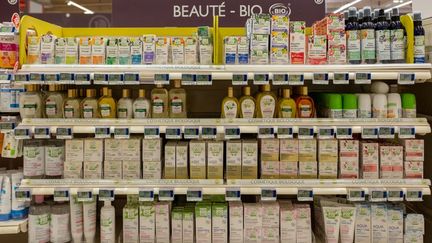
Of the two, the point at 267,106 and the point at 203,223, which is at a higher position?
the point at 267,106

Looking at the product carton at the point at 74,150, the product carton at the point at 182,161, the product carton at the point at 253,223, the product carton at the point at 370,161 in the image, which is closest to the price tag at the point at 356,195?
the product carton at the point at 370,161

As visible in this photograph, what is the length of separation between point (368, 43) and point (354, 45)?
82 millimetres

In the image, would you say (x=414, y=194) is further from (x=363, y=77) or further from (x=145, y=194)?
(x=145, y=194)

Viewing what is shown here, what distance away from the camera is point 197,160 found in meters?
2.68

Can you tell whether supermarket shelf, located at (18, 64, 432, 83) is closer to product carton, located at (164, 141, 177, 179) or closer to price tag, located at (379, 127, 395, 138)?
price tag, located at (379, 127, 395, 138)

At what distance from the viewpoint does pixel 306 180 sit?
104 inches

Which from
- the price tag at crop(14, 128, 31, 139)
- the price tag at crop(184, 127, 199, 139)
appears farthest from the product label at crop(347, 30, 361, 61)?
the price tag at crop(14, 128, 31, 139)

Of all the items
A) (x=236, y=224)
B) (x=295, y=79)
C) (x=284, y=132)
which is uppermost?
(x=295, y=79)

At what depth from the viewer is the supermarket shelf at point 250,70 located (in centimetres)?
252

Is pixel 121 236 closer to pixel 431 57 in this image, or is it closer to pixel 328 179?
pixel 328 179

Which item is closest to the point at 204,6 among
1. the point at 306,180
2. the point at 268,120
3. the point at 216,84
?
the point at 216,84

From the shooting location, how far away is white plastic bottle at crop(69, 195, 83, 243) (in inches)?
106

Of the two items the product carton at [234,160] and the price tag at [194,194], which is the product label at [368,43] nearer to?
the product carton at [234,160]

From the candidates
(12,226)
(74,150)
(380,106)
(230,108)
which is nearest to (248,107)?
(230,108)
